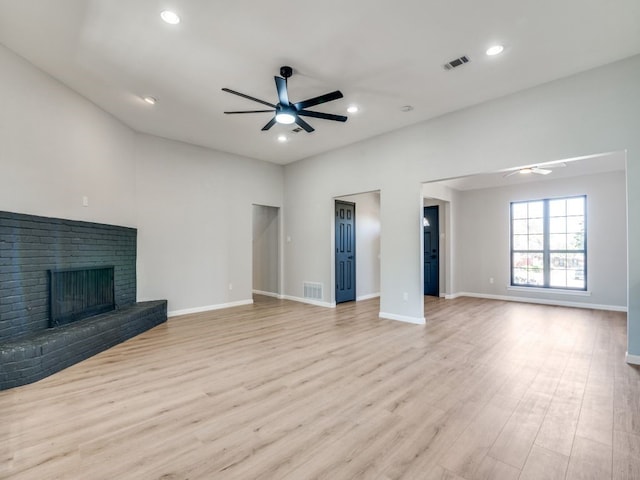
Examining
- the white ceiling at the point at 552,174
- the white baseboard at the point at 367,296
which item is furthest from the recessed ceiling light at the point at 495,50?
the white baseboard at the point at 367,296

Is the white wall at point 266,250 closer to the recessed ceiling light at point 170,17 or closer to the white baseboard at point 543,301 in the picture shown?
the white baseboard at point 543,301

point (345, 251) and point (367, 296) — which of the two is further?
point (367, 296)

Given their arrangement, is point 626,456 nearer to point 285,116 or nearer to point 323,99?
point 323,99

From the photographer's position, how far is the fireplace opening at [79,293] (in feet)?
11.5

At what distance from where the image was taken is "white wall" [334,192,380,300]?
7.25 m

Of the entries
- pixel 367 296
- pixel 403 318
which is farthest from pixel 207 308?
pixel 403 318

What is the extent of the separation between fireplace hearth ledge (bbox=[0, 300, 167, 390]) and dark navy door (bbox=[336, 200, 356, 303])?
377cm

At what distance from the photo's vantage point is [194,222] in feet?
19.6

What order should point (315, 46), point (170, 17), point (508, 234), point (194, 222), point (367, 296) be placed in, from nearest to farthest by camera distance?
point (170, 17) → point (315, 46) → point (194, 222) → point (508, 234) → point (367, 296)

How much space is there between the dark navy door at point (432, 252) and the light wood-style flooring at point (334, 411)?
3.74 m

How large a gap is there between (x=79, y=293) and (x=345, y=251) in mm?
4752

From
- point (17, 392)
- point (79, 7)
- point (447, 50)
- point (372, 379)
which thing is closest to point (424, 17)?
point (447, 50)

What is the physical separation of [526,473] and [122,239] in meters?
5.52

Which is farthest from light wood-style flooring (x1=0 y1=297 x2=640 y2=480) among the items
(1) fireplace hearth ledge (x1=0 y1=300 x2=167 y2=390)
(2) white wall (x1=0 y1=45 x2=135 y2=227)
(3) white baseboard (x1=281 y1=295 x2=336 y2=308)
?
(3) white baseboard (x1=281 y1=295 x2=336 y2=308)
